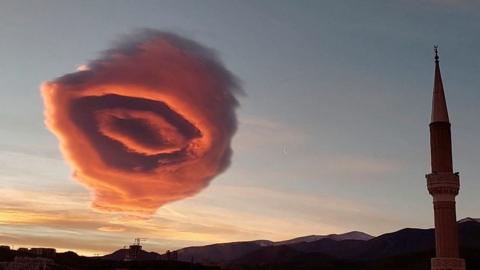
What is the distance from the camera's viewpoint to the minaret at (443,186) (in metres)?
48.4

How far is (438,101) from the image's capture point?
2015 inches

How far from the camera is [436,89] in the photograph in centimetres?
5150

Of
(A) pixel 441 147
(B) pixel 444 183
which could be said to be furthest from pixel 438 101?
(B) pixel 444 183

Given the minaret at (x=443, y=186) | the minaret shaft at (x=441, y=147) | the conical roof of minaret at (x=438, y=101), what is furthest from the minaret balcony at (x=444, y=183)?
the conical roof of minaret at (x=438, y=101)

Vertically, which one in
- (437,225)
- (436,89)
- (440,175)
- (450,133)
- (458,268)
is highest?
(436,89)

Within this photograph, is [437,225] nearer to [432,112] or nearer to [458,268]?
[458,268]

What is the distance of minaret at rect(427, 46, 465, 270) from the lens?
48406 millimetres

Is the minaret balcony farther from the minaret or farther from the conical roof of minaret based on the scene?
the conical roof of minaret

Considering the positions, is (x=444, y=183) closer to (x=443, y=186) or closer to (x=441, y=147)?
(x=443, y=186)

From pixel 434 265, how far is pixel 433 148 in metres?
10.1

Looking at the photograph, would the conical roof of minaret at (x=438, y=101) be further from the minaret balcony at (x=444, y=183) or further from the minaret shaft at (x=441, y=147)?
the minaret balcony at (x=444, y=183)

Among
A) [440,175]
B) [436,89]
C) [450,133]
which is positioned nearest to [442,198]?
[440,175]

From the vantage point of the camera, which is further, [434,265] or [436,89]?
[436,89]

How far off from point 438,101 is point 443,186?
303 inches
